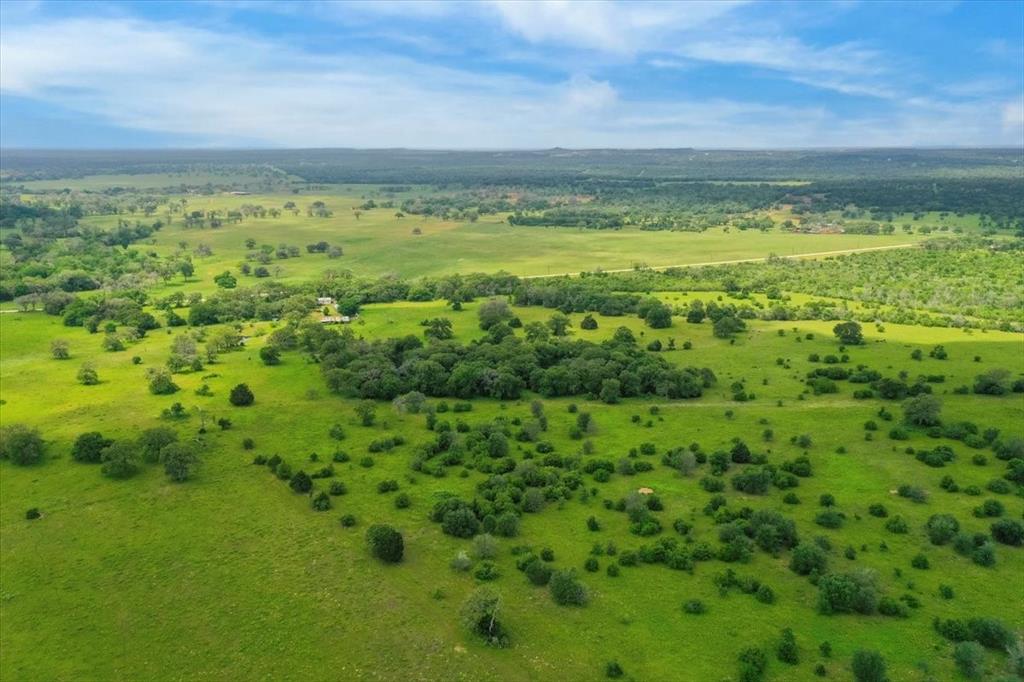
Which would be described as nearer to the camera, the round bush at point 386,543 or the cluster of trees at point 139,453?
the round bush at point 386,543

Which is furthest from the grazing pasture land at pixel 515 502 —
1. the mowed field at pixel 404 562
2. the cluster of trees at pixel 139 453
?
the cluster of trees at pixel 139 453

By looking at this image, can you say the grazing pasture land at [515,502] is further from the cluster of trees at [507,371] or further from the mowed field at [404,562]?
the cluster of trees at [507,371]

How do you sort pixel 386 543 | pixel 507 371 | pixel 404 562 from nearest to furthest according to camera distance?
pixel 386 543
pixel 404 562
pixel 507 371

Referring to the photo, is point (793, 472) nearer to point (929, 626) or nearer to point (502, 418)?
point (929, 626)

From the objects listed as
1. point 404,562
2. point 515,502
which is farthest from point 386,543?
point 515,502

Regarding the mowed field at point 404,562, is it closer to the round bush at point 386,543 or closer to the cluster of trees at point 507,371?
the round bush at point 386,543

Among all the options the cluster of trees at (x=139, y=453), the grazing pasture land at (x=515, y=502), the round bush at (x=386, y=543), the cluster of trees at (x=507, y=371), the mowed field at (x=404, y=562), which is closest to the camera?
the mowed field at (x=404, y=562)

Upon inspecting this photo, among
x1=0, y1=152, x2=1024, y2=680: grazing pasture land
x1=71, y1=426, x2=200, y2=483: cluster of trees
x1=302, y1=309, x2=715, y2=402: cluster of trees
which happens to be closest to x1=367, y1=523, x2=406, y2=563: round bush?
x1=0, y1=152, x2=1024, y2=680: grazing pasture land

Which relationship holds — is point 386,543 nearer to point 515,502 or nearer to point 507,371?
point 515,502

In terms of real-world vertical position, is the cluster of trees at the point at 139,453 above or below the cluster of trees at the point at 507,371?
below

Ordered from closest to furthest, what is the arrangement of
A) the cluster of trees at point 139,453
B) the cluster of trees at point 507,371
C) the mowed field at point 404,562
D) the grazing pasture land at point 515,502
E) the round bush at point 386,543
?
the mowed field at point 404,562, the grazing pasture land at point 515,502, the round bush at point 386,543, the cluster of trees at point 139,453, the cluster of trees at point 507,371
